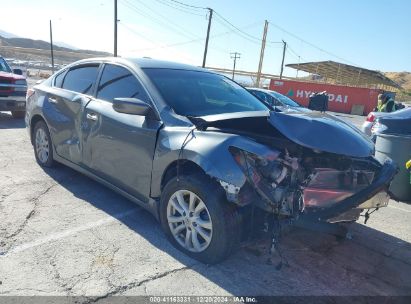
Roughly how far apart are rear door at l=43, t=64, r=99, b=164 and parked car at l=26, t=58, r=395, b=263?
30cm

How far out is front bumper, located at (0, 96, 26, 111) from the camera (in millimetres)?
9328

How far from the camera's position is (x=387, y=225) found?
4434 mm

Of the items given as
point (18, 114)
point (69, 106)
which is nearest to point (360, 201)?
point (69, 106)

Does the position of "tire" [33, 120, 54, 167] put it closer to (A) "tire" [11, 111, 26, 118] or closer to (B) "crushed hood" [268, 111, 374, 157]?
(B) "crushed hood" [268, 111, 374, 157]

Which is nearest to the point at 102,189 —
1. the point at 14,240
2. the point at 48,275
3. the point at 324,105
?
the point at 14,240

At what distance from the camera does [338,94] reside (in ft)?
98.4

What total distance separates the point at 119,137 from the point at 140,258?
124 centimetres

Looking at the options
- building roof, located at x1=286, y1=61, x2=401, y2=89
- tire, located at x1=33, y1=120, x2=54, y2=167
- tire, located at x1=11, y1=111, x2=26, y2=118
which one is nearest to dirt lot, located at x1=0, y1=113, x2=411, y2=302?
tire, located at x1=33, y1=120, x2=54, y2=167

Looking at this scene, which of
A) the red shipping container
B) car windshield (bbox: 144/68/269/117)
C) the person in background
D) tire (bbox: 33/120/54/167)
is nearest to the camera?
car windshield (bbox: 144/68/269/117)

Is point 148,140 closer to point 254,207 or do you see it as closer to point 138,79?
point 138,79

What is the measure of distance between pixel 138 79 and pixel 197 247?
1798mm

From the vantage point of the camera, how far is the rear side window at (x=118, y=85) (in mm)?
3748

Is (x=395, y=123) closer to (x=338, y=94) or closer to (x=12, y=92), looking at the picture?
(x=12, y=92)

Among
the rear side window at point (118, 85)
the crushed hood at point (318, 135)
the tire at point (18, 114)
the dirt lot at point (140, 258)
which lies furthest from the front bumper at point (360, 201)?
the tire at point (18, 114)
